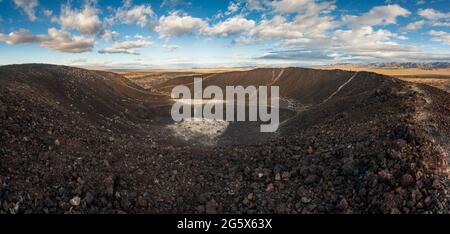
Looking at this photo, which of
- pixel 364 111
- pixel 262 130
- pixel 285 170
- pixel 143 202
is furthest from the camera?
pixel 262 130

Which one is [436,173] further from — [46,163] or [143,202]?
[46,163]
